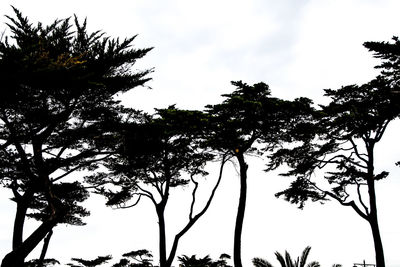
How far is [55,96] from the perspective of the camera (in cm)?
1353

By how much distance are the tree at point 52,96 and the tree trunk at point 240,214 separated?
729 centimetres

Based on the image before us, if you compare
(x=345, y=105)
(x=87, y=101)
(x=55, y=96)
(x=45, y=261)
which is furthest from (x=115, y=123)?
(x=45, y=261)

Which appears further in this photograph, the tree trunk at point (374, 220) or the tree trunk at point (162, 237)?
the tree trunk at point (162, 237)

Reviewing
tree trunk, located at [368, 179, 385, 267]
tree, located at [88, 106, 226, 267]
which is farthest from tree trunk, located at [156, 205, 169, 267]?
tree trunk, located at [368, 179, 385, 267]

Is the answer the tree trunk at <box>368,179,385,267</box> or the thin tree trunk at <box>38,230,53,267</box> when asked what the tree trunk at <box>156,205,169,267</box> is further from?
the tree trunk at <box>368,179,385,267</box>

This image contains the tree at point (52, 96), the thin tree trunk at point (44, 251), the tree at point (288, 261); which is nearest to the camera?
the tree at point (52, 96)

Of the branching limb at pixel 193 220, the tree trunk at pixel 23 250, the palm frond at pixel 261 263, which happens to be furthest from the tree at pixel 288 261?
the tree trunk at pixel 23 250

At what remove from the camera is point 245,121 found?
1781cm

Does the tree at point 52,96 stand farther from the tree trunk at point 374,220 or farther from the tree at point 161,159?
the tree trunk at point 374,220

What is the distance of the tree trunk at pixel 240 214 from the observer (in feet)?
54.5

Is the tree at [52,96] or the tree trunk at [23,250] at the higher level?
the tree at [52,96]

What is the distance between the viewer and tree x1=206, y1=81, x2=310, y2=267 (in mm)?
17328

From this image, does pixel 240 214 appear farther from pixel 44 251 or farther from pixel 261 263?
pixel 44 251

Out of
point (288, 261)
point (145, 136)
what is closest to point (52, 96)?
point (145, 136)
